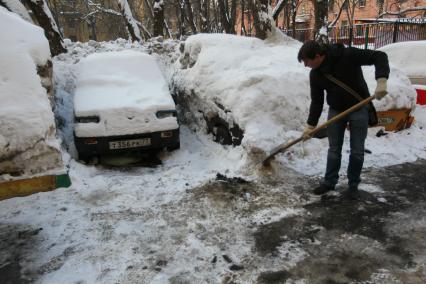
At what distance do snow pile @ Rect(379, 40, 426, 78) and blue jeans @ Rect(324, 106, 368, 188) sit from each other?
476cm

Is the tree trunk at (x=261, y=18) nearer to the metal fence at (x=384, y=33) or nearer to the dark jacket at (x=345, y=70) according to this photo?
the dark jacket at (x=345, y=70)

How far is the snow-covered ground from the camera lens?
127 inches

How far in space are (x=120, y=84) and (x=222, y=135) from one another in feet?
5.98

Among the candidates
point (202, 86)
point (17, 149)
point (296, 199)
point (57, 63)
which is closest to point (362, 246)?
point (296, 199)

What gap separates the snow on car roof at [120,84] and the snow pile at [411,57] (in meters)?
5.11

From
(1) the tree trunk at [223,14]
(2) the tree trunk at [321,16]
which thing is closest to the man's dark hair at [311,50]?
(2) the tree trunk at [321,16]

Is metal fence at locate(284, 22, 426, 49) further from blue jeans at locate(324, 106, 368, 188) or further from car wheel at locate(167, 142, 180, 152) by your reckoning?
blue jeans at locate(324, 106, 368, 188)

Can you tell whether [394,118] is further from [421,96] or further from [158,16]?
[158,16]

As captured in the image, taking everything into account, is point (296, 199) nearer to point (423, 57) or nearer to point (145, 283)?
point (145, 283)

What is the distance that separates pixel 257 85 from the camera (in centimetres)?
582

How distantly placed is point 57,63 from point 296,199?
6.30 m

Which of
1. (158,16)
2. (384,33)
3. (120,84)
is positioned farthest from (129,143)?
(384,33)

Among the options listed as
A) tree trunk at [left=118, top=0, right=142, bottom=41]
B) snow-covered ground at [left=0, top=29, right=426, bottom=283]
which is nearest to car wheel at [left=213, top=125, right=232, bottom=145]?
snow-covered ground at [left=0, top=29, right=426, bottom=283]

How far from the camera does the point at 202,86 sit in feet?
21.7
